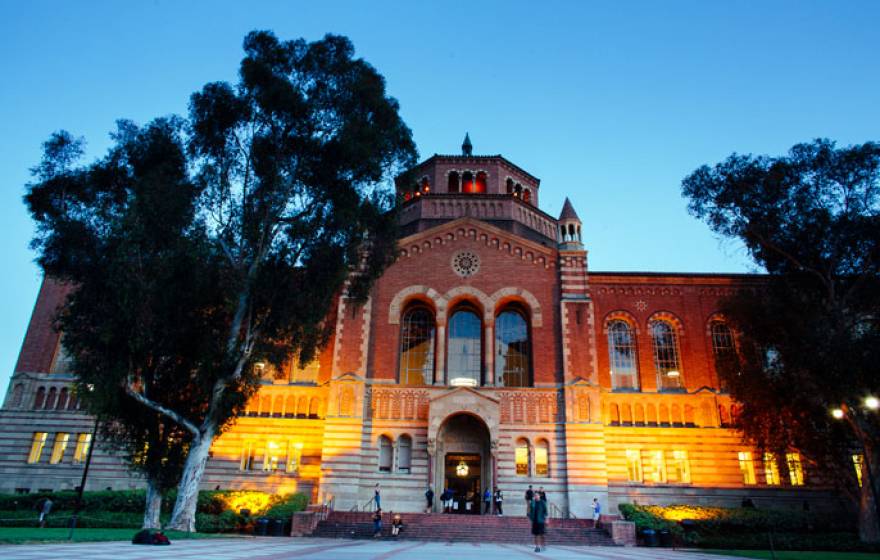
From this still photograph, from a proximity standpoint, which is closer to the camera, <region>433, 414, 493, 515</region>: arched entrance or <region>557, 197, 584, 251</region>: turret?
<region>433, 414, 493, 515</region>: arched entrance

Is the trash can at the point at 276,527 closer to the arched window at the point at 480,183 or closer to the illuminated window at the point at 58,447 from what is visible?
the illuminated window at the point at 58,447

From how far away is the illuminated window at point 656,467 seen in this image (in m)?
30.6

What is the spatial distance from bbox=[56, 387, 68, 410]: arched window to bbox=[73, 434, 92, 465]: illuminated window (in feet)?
6.87

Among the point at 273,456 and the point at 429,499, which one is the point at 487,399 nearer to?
the point at 429,499

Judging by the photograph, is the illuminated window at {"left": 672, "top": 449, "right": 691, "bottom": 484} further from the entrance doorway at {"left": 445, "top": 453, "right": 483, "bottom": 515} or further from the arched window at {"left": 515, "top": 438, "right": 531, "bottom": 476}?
the entrance doorway at {"left": 445, "top": 453, "right": 483, "bottom": 515}

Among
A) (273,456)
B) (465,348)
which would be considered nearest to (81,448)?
(273,456)

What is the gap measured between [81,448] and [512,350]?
2490 cm

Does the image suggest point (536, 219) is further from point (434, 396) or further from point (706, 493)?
point (706, 493)

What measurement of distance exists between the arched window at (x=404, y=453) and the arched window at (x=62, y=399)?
1981 centimetres

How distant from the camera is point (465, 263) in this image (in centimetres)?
3316

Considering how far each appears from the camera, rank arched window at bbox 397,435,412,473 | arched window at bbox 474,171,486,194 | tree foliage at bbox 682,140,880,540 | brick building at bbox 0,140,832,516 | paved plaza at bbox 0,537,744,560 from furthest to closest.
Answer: arched window at bbox 474,171,486,194, arched window at bbox 397,435,412,473, brick building at bbox 0,140,832,516, tree foliage at bbox 682,140,880,540, paved plaza at bbox 0,537,744,560

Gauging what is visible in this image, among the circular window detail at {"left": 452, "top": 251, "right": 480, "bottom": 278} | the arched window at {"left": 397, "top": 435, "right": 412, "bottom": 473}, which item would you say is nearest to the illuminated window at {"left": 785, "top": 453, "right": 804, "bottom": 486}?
the circular window detail at {"left": 452, "top": 251, "right": 480, "bottom": 278}

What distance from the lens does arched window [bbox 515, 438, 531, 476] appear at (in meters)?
29.2

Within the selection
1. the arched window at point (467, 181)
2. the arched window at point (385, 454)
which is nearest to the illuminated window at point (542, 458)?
the arched window at point (385, 454)
